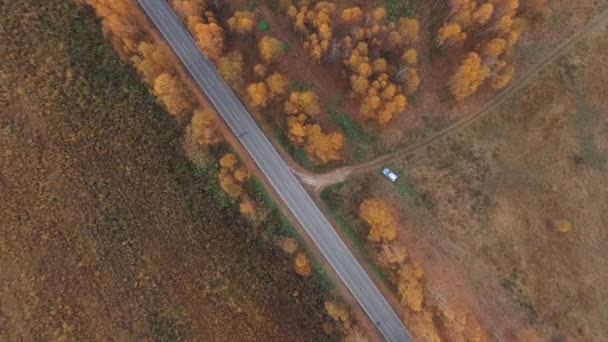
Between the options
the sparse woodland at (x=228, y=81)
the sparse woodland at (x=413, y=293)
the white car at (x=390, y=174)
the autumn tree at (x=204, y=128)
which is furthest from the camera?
the white car at (x=390, y=174)

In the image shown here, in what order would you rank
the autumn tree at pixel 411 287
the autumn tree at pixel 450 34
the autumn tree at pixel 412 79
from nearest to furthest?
the autumn tree at pixel 411 287
the autumn tree at pixel 412 79
the autumn tree at pixel 450 34

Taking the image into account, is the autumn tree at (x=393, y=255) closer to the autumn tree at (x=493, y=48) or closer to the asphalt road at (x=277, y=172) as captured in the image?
the asphalt road at (x=277, y=172)

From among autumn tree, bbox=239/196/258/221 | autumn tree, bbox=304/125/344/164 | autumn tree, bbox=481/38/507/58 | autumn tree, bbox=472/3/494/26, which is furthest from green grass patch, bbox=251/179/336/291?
autumn tree, bbox=472/3/494/26

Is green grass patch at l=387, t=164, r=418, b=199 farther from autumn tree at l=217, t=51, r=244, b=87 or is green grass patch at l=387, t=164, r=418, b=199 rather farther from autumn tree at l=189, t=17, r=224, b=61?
autumn tree at l=189, t=17, r=224, b=61

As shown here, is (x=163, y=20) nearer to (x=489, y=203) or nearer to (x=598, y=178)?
(x=489, y=203)

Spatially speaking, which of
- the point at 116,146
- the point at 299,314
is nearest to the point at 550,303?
the point at 299,314

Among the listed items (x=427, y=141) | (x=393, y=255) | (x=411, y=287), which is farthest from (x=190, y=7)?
(x=411, y=287)

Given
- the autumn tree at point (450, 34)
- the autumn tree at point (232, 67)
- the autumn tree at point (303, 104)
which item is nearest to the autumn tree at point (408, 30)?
the autumn tree at point (450, 34)
